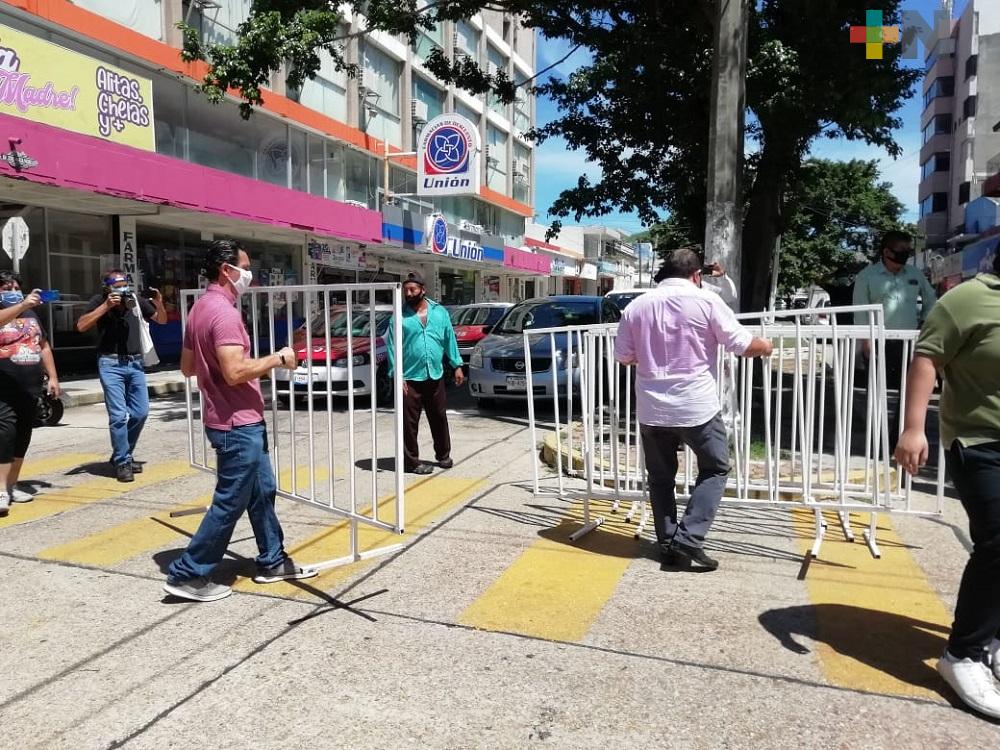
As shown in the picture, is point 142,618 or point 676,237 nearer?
point 142,618

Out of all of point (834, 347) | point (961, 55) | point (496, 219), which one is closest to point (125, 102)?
point (834, 347)

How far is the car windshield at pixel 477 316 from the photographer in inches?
661

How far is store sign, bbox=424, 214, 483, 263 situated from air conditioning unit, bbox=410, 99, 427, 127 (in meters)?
5.08

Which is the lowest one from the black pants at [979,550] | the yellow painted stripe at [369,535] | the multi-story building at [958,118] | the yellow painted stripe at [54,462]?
the yellow painted stripe at [369,535]

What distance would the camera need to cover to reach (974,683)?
114 inches

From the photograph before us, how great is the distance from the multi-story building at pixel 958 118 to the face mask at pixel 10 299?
53228 mm

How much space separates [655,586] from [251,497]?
224cm

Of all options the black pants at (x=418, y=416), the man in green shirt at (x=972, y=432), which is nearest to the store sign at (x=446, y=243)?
the black pants at (x=418, y=416)

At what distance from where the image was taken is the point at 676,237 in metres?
38.4

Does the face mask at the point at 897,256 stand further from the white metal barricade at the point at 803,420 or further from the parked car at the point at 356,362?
the parked car at the point at 356,362

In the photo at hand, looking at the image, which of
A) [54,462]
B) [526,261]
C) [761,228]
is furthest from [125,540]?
[526,261]

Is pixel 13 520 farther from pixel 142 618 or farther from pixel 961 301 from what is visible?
pixel 961 301

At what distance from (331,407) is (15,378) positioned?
2788mm

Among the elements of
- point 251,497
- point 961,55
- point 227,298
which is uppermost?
point 961,55
